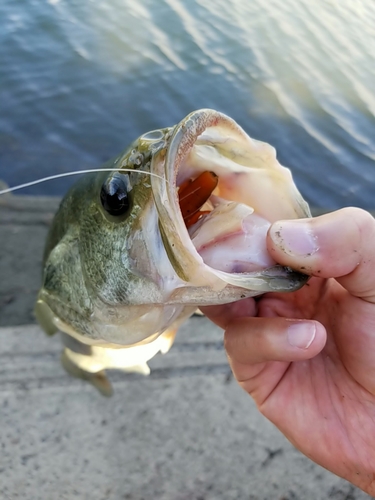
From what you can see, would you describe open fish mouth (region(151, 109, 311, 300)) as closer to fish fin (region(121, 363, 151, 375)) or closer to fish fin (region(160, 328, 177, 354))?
fish fin (region(160, 328, 177, 354))

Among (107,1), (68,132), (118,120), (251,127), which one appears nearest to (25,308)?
(68,132)

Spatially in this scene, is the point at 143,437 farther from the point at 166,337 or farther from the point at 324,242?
the point at 324,242

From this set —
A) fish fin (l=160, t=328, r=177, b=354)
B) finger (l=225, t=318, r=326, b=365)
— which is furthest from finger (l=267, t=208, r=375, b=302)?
fish fin (l=160, t=328, r=177, b=354)

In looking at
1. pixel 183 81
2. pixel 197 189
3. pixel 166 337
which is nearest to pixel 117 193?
pixel 197 189

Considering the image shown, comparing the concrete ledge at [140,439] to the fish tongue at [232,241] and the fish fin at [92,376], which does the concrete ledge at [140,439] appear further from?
the fish tongue at [232,241]

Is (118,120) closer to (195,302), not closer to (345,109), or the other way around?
(345,109)

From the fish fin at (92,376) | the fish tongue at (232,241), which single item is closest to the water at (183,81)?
the fish fin at (92,376)

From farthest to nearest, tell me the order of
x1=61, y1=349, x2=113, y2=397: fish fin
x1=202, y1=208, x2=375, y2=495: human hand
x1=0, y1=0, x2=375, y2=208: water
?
x1=0, y1=0, x2=375, y2=208: water < x1=61, y1=349, x2=113, y2=397: fish fin < x1=202, y1=208, x2=375, y2=495: human hand
